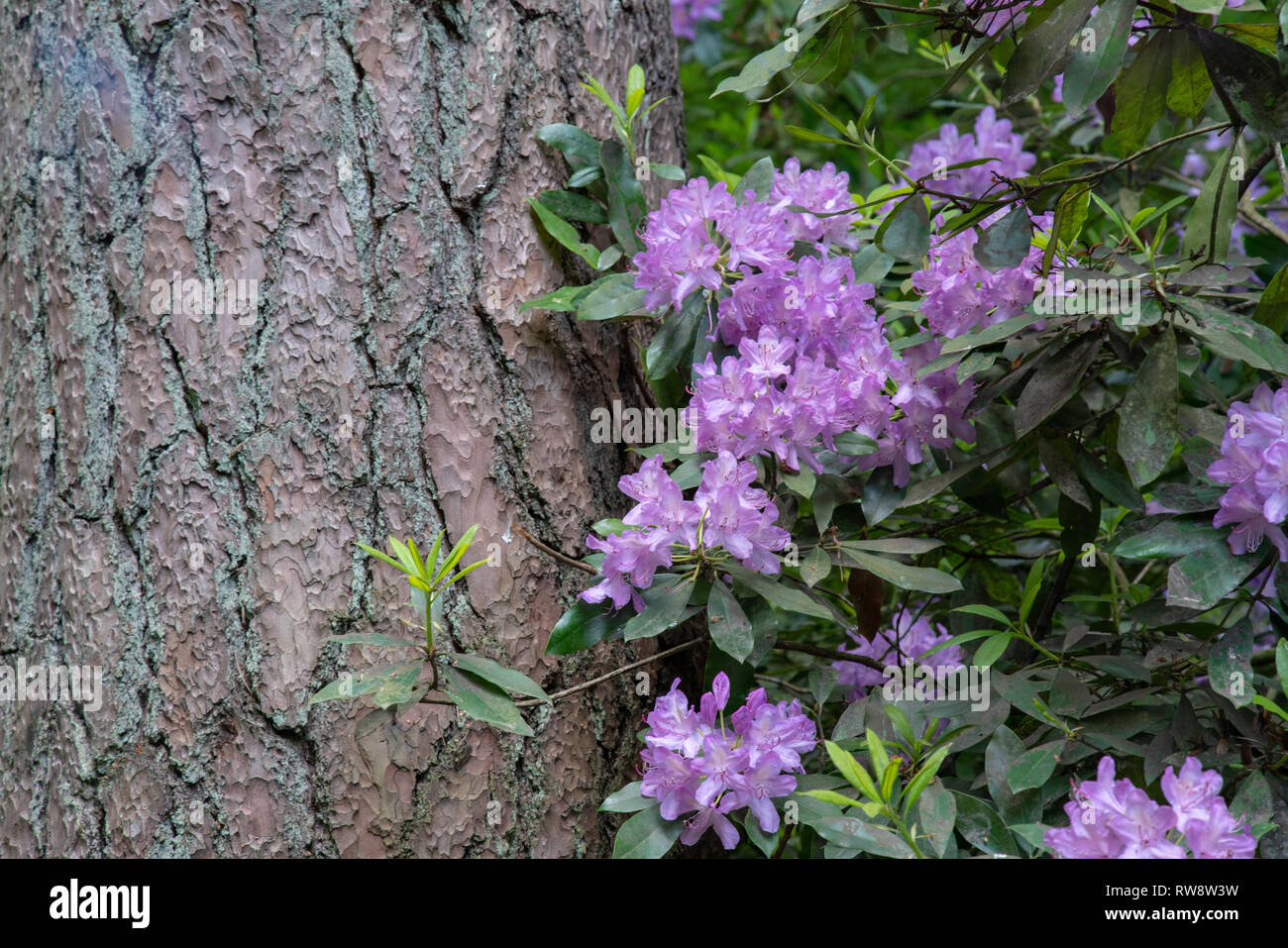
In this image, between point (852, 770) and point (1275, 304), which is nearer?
point (852, 770)

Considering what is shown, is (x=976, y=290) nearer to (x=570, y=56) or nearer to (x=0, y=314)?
(x=570, y=56)

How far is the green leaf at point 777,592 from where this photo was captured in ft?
4.78

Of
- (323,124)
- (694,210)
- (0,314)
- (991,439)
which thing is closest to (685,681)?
(991,439)

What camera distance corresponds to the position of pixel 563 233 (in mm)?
1745

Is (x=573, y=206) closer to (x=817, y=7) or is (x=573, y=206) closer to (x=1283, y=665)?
(x=817, y=7)

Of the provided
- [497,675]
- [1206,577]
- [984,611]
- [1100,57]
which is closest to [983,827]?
[984,611]

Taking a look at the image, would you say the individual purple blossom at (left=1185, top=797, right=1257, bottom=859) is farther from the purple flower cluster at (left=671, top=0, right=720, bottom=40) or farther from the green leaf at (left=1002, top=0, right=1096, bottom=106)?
the purple flower cluster at (left=671, top=0, right=720, bottom=40)

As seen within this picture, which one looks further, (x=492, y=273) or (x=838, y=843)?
(x=492, y=273)

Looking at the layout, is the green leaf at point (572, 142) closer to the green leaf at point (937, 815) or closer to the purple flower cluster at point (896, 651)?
the purple flower cluster at point (896, 651)

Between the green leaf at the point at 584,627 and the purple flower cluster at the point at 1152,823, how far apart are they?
633 mm

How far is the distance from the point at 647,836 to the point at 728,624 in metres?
0.30

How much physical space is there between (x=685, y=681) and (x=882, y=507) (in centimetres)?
48

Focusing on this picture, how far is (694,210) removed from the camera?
1610 mm

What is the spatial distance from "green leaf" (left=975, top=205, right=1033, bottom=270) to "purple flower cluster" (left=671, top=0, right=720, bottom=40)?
2.46m
